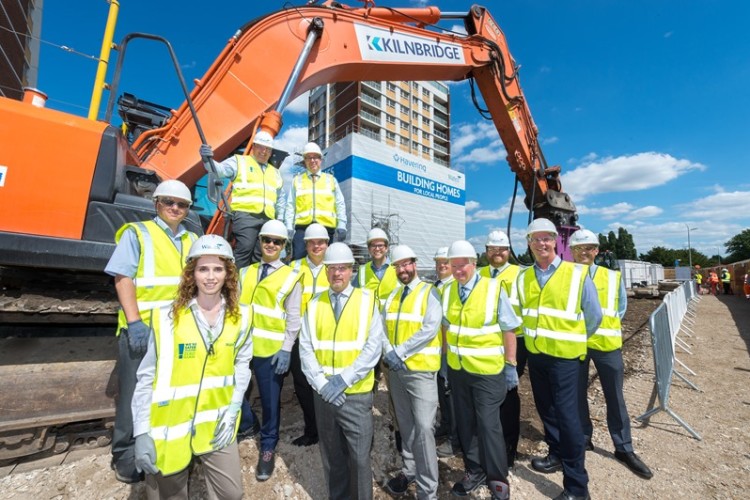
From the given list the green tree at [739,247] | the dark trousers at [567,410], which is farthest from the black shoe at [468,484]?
the green tree at [739,247]

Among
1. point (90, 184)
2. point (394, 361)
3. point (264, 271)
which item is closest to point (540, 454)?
point (394, 361)

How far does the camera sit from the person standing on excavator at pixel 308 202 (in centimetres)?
429

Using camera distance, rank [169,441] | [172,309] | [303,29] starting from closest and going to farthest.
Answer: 1. [169,441]
2. [172,309]
3. [303,29]

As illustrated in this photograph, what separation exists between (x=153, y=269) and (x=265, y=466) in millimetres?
1974

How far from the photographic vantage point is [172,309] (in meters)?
2.01

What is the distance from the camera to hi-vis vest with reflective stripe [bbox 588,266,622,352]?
3605 millimetres

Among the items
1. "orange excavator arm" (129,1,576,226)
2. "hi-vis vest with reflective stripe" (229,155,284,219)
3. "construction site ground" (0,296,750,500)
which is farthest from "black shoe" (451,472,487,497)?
"orange excavator arm" (129,1,576,226)

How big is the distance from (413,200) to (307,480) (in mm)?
25916

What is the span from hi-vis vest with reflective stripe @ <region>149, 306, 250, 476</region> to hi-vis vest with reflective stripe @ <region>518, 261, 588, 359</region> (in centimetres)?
261

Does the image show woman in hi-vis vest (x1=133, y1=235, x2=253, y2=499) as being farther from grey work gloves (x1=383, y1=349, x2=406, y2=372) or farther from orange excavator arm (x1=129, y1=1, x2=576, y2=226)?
orange excavator arm (x1=129, y1=1, x2=576, y2=226)

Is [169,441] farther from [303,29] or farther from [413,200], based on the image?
[413,200]

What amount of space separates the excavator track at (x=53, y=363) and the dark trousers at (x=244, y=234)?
4.00ft

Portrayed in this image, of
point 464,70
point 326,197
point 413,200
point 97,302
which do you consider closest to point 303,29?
point 326,197

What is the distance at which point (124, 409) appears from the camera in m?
2.57
